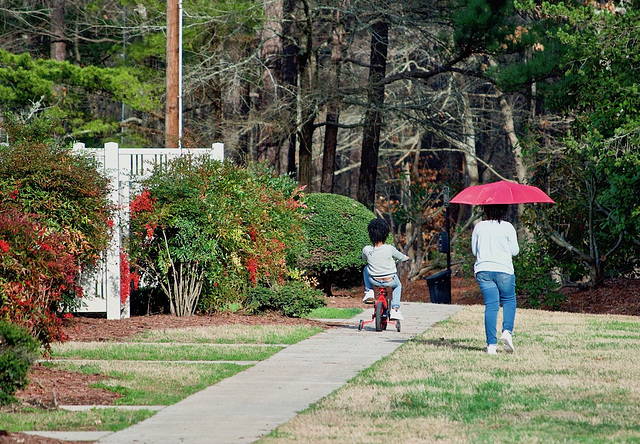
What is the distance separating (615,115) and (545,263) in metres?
4.01

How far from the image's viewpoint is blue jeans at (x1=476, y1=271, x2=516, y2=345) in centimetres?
1066

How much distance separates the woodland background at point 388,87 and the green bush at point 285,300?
5.04 metres

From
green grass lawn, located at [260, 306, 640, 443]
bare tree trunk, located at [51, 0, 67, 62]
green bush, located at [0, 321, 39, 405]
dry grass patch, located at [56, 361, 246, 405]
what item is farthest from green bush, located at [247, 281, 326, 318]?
bare tree trunk, located at [51, 0, 67, 62]

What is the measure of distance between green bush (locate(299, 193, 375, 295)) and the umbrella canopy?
8.66 metres

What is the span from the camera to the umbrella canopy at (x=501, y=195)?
1084cm

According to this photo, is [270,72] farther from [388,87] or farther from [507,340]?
[507,340]

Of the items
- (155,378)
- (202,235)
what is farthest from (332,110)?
(155,378)

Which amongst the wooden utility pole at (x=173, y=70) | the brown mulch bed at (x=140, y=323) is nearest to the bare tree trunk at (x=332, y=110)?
the brown mulch bed at (x=140, y=323)

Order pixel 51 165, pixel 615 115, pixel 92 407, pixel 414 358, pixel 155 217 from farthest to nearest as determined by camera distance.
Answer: pixel 615 115 → pixel 155 217 → pixel 51 165 → pixel 414 358 → pixel 92 407

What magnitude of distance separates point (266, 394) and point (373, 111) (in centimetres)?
1671

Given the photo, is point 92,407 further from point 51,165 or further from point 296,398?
point 51,165

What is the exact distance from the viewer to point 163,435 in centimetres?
631

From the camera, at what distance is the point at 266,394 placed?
7969 millimetres

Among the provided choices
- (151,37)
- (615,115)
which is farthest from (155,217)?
(151,37)
